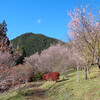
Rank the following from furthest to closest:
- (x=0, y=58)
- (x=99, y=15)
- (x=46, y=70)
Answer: (x=46, y=70) → (x=0, y=58) → (x=99, y=15)

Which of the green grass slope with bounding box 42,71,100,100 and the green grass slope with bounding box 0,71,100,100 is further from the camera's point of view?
the green grass slope with bounding box 0,71,100,100

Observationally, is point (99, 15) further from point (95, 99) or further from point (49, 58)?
point (49, 58)

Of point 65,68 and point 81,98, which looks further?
point 65,68

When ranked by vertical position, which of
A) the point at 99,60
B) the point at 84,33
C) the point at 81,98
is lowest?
the point at 81,98

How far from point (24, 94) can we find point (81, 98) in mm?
5514

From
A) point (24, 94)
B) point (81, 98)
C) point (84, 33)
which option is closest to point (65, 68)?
point (24, 94)

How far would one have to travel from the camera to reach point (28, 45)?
202 ft

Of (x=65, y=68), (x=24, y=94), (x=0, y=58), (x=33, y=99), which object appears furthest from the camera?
(x=65, y=68)

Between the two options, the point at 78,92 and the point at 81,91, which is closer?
the point at 81,91

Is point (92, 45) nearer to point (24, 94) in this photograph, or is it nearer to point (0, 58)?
point (0, 58)

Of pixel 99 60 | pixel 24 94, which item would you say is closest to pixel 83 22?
pixel 99 60

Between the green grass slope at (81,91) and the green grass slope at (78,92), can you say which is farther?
the green grass slope at (78,92)

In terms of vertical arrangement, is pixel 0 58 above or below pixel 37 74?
above

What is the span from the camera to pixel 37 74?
21.7 metres
